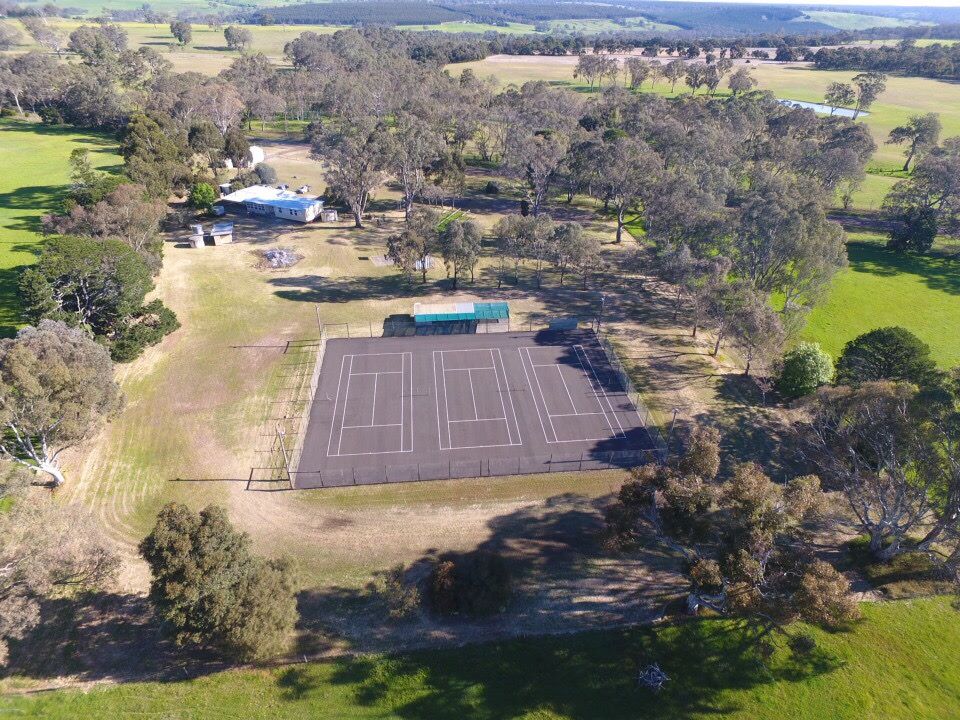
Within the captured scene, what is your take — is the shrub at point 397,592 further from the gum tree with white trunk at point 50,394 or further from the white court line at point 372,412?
the gum tree with white trunk at point 50,394

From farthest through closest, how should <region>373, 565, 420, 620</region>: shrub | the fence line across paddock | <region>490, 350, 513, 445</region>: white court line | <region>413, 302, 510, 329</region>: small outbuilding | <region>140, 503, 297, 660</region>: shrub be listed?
1. <region>413, 302, 510, 329</region>: small outbuilding
2. <region>490, 350, 513, 445</region>: white court line
3. the fence line across paddock
4. <region>373, 565, 420, 620</region>: shrub
5. <region>140, 503, 297, 660</region>: shrub

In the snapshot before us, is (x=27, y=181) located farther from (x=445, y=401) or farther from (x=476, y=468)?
(x=476, y=468)

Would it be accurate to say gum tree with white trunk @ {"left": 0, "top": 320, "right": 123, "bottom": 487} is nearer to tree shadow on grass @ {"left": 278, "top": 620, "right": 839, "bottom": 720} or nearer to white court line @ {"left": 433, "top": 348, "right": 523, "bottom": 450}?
A: tree shadow on grass @ {"left": 278, "top": 620, "right": 839, "bottom": 720}

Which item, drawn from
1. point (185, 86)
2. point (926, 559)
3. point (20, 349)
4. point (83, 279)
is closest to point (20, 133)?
point (185, 86)

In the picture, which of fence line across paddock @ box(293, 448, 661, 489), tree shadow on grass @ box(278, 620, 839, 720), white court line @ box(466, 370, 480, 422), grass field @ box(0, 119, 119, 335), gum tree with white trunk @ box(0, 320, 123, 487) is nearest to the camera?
tree shadow on grass @ box(278, 620, 839, 720)

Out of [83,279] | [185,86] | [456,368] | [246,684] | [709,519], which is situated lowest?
[246,684]

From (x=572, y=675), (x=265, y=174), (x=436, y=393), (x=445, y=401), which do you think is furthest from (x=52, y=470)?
(x=265, y=174)

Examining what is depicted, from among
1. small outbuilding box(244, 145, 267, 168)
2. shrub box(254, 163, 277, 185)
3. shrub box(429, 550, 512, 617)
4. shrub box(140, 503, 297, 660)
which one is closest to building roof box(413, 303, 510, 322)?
shrub box(429, 550, 512, 617)

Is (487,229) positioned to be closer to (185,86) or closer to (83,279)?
(83,279)
